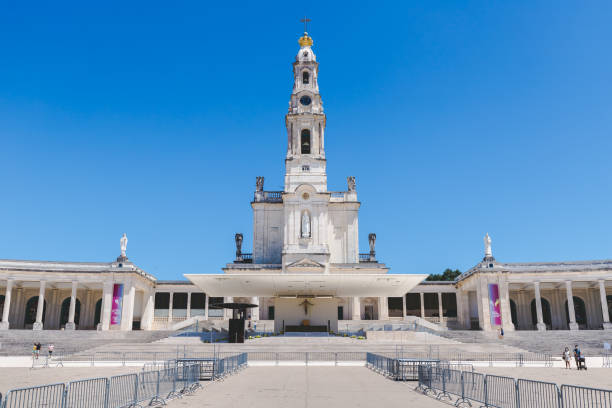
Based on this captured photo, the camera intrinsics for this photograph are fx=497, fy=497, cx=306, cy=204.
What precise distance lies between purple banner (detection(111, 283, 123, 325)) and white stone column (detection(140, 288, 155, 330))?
8374 millimetres

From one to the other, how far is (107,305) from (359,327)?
89.9ft

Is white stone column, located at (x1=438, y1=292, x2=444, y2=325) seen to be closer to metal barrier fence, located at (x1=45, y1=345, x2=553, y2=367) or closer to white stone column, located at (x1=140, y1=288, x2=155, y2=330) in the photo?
metal barrier fence, located at (x1=45, y1=345, x2=553, y2=367)

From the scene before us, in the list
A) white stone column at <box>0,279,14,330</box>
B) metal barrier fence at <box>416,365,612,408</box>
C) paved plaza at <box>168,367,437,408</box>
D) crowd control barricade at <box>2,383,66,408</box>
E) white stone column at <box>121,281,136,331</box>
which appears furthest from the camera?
white stone column at <box>121,281,136,331</box>

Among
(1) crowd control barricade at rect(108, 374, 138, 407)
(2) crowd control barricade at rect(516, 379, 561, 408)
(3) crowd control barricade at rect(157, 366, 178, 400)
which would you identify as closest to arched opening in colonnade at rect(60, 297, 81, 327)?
(3) crowd control barricade at rect(157, 366, 178, 400)

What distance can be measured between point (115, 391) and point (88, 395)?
701 millimetres

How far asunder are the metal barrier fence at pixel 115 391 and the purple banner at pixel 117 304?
40.9 metres

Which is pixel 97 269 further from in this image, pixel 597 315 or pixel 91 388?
pixel 597 315

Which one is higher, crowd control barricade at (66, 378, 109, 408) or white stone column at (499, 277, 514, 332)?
white stone column at (499, 277, 514, 332)

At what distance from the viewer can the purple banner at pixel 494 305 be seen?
53.3m

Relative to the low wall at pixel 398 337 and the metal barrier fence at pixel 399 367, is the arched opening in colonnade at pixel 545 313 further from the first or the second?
the metal barrier fence at pixel 399 367

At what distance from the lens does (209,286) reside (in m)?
42.2

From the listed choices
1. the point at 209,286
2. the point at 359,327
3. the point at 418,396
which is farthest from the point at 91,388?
the point at 359,327

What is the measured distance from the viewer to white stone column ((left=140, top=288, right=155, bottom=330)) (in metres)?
62.0

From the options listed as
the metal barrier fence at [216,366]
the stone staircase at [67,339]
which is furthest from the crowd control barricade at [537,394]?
the stone staircase at [67,339]
